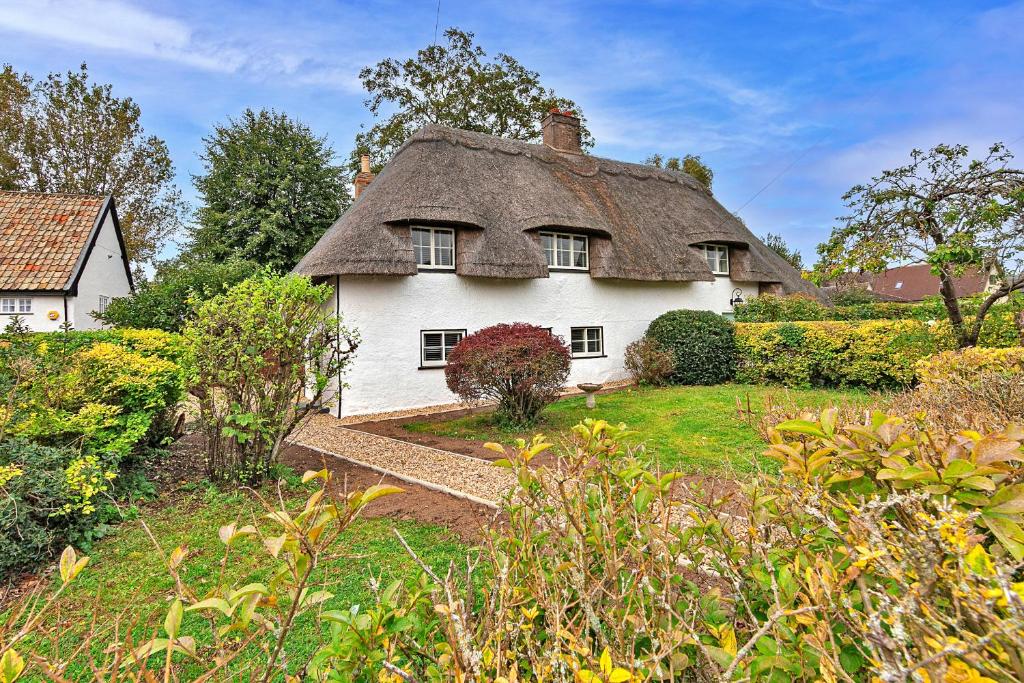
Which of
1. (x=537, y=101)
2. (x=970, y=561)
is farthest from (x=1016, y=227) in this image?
(x=537, y=101)

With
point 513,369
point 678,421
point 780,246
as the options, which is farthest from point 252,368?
point 780,246

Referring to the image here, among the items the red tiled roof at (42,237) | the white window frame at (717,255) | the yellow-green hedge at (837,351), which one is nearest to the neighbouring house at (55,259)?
the red tiled roof at (42,237)

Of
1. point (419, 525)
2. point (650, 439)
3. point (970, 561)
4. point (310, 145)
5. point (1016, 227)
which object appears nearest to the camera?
point (970, 561)

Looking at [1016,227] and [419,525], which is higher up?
[1016,227]

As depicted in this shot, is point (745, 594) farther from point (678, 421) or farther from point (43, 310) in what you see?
point (43, 310)

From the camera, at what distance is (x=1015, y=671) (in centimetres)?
83

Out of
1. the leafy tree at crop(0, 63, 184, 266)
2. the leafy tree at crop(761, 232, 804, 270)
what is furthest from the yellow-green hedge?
the leafy tree at crop(761, 232, 804, 270)

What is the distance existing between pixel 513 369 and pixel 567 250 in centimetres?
625

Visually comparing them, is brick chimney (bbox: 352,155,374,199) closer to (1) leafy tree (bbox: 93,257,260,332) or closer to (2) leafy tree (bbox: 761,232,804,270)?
(1) leafy tree (bbox: 93,257,260,332)

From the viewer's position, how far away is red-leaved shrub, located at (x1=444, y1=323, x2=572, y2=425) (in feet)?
27.5

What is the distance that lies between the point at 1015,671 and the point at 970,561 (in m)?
0.17

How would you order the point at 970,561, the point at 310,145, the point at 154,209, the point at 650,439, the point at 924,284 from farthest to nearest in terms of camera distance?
the point at 924,284 → the point at 154,209 → the point at 310,145 → the point at 650,439 → the point at 970,561

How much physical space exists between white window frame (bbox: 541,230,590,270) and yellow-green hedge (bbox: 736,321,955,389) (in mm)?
4450

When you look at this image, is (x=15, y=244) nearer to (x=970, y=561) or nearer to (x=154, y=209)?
(x=154, y=209)
